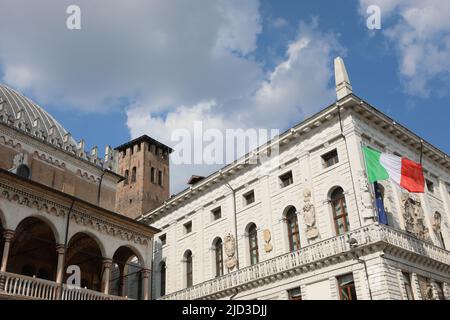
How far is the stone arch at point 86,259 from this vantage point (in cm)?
2230

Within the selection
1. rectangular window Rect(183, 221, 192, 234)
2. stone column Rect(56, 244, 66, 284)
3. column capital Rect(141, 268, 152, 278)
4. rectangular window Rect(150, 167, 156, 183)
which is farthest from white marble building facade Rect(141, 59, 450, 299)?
rectangular window Rect(150, 167, 156, 183)

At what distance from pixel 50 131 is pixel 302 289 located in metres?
16.3

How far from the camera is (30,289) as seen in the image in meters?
16.7

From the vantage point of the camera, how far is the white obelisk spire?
858 inches

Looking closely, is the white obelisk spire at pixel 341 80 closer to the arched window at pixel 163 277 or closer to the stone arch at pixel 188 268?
the stone arch at pixel 188 268

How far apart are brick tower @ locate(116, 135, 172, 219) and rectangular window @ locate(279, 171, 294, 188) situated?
805 inches

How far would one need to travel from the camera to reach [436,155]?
25.2m

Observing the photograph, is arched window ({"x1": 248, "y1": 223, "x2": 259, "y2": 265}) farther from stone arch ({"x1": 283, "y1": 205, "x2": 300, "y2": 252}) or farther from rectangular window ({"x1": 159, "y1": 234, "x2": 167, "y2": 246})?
rectangular window ({"x1": 159, "y1": 234, "x2": 167, "y2": 246})

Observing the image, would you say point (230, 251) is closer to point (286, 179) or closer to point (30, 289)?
point (286, 179)

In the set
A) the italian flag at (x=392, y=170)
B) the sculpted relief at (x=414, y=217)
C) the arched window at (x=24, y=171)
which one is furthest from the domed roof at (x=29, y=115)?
the sculpted relief at (x=414, y=217)

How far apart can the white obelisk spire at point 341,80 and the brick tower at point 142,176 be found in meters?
24.3

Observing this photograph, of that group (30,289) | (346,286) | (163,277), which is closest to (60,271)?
(30,289)
